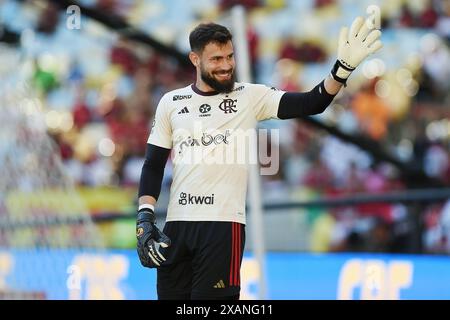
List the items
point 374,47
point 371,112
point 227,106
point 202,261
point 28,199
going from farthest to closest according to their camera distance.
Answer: point 371,112, point 28,199, point 227,106, point 202,261, point 374,47

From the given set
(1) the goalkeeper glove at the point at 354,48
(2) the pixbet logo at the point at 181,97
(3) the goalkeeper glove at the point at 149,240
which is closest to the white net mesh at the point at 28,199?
(3) the goalkeeper glove at the point at 149,240

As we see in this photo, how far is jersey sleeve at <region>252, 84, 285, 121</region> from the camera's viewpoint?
5309 mm

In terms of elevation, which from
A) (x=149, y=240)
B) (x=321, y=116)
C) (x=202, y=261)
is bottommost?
(x=202, y=261)

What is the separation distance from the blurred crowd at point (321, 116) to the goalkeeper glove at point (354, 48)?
5225 mm

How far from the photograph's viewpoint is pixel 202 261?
519cm

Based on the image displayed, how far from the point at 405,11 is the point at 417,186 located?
2.03 m

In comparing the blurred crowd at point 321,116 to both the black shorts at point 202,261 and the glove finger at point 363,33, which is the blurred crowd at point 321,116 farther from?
the glove finger at point 363,33

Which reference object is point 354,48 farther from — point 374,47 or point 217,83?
point 217,83

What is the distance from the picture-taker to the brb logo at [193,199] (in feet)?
17.1

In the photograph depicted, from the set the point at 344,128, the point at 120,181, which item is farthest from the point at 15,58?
the point at 344,128

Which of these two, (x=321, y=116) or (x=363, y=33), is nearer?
(x=363, y=33)

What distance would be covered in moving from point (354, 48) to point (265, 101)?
62 cm

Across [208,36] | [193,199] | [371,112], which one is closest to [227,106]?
[208,36]
